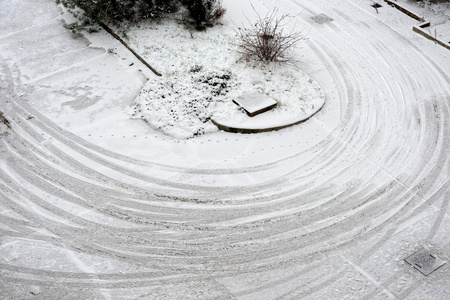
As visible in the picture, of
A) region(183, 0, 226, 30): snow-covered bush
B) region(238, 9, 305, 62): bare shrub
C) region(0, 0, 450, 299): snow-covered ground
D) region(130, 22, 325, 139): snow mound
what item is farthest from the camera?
region(183, 0, 226, 30): snow-covered bush

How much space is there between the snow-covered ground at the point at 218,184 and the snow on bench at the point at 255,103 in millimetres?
723

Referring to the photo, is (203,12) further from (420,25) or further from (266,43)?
(420,25)

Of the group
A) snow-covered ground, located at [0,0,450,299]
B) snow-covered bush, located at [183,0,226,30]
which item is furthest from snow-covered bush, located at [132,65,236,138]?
snow-covered bush, located at [183,0,226,30]

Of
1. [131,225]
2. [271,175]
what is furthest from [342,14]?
[131,225]

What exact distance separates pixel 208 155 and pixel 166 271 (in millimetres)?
3042

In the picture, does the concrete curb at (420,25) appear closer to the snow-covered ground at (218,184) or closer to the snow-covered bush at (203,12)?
the snow-covered ground at (218,184)

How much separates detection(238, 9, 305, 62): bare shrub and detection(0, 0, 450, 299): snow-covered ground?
502 mm

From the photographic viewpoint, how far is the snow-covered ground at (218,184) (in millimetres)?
7641

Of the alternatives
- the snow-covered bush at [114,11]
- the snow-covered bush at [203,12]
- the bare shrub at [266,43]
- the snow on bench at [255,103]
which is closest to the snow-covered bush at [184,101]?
the snow on bench at [255,103]

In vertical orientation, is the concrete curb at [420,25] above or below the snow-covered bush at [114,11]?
above

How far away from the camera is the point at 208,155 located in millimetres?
10094

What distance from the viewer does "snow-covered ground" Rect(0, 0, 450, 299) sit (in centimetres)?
764

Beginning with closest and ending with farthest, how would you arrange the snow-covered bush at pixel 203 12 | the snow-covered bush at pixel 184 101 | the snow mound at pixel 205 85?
the snow-covered bush at pixel 184 101 < the snow mound at pixel 205 85 < the snow-covered bush at pixel 203 12

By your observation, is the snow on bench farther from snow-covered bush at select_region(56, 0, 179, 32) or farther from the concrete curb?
the concrete curb
